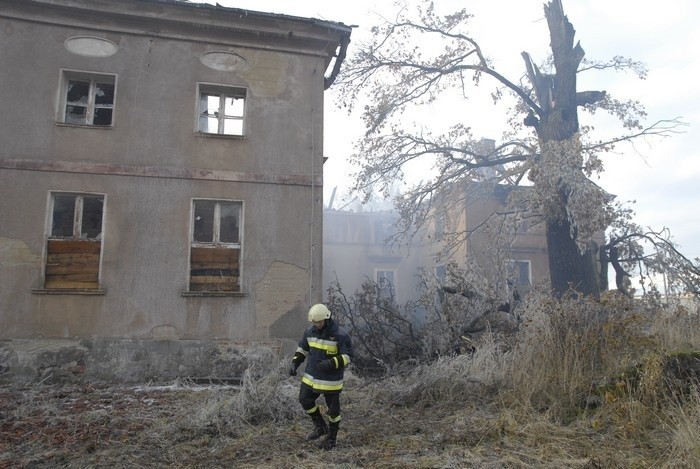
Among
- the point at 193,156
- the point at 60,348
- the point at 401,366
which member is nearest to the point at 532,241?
the point at 401,366

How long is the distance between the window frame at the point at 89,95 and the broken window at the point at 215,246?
8.33ft

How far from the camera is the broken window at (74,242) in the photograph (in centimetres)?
972

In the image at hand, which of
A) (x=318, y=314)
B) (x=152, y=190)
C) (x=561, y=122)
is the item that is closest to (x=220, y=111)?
(x=152, y=190)

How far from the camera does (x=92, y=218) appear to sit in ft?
33.0

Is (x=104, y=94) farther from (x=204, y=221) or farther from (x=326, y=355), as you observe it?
(x=326, y=355)

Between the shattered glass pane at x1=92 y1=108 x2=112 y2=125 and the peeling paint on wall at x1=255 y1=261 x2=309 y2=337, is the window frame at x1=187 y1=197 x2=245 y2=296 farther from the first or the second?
the shattered glass pane at x1=92 y1=108 x2=112 y2=125

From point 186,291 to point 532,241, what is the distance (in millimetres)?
19514

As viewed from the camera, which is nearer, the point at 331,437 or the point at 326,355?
the point at 331,437

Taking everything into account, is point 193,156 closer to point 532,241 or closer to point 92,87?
point 92,87

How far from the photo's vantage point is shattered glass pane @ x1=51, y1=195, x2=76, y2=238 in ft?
32.4

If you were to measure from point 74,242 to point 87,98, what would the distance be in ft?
9.79

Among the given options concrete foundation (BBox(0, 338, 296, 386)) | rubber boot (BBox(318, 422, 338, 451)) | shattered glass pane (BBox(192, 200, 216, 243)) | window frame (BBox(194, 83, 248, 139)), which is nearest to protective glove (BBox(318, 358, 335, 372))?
rubber boot (BBox(318, 422, 338, 451))

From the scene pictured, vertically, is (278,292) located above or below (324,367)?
above

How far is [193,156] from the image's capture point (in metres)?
10.6
